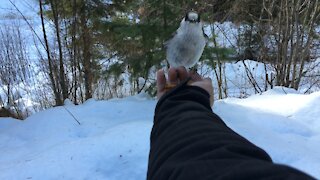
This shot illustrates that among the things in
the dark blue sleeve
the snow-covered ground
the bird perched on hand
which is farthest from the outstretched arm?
the bird perched on hand

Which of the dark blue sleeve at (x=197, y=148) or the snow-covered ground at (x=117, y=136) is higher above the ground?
the dark blue sleeve at (x=197, y=148)

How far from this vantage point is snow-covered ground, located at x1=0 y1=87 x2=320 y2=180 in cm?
294

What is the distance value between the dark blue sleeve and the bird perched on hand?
90.8 inches

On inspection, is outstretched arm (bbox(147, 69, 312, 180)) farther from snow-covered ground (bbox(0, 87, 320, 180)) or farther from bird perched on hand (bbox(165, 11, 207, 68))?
bird perched on hand (bbox(165, 11, 207, 68))

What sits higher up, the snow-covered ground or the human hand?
the human hand

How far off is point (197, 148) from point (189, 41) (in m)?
2.73

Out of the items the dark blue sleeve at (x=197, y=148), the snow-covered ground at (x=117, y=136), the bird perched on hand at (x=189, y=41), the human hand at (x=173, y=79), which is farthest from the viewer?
the bird perched on hand at (x=189, y=41)

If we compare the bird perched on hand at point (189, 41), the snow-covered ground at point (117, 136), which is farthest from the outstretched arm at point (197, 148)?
the bird perched on hand at point (189, 41)

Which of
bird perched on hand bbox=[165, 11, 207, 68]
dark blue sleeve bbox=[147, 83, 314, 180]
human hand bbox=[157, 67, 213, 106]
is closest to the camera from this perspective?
dark blue sleeve bbox=[147, 83, 314, 180]

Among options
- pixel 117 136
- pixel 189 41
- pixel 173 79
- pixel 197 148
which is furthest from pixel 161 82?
pixel 189 41

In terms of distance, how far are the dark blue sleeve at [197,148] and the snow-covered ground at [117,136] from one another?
182cm

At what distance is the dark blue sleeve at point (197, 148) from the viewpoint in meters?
0.66

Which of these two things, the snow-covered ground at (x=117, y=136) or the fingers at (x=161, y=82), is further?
the snow-covered ground at (x=117, y=136)

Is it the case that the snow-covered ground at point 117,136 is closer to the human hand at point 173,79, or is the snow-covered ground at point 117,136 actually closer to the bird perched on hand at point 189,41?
the bird perched on hand at point 189,41
